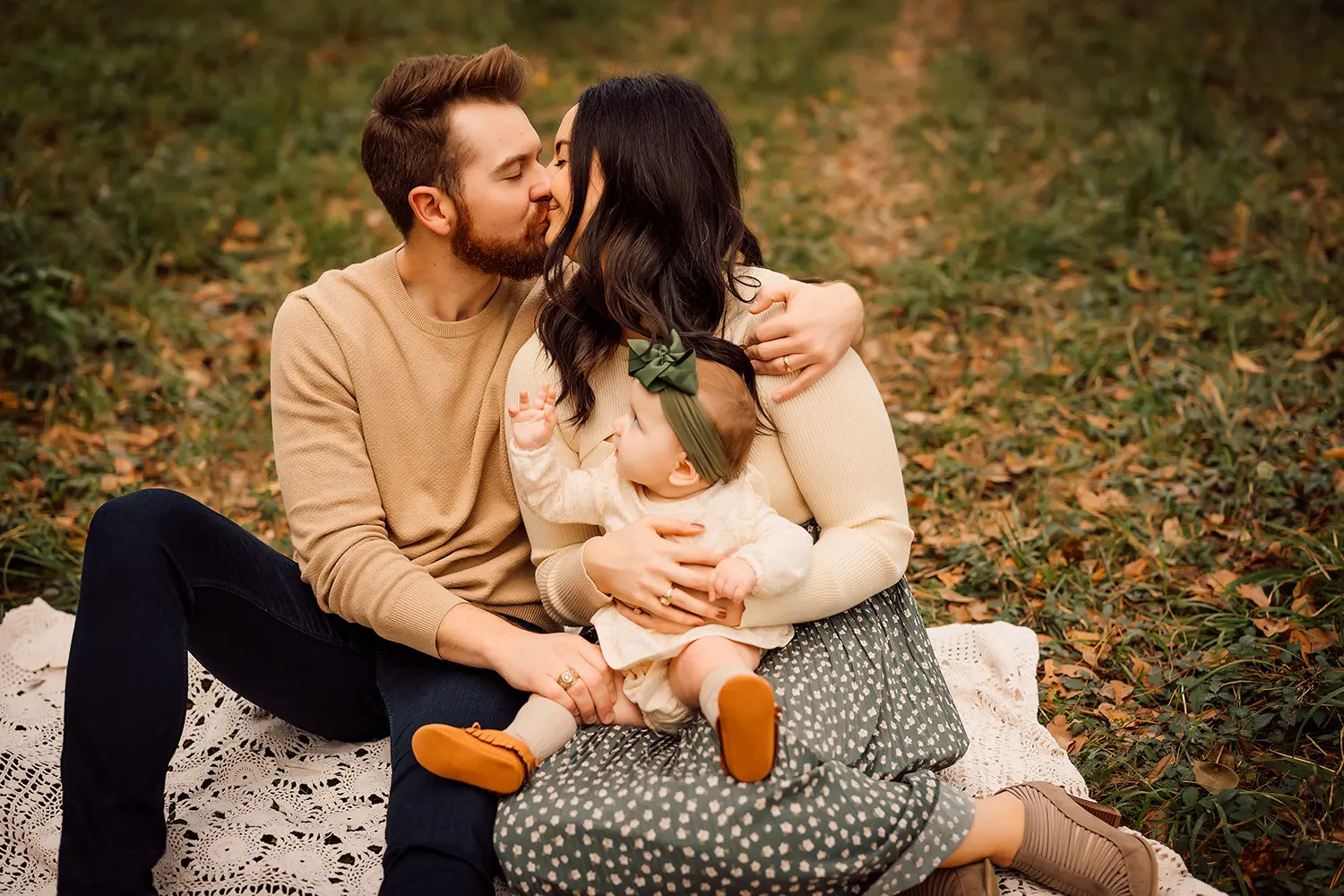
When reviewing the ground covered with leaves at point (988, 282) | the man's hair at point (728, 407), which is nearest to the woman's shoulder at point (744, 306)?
the man's hair at point (728, 407)

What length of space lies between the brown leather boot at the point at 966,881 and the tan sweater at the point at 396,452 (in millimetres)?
1161

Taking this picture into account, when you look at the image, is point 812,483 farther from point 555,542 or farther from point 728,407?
point 555,542

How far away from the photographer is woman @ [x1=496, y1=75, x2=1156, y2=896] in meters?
2.18

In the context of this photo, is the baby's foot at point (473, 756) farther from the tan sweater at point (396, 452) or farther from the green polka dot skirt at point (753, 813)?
the tan sweater at point (396, 452)

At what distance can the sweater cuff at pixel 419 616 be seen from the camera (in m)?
2.58

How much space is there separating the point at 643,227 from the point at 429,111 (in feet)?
2.20

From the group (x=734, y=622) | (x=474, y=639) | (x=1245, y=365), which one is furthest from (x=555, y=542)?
(x=1245, y=365)

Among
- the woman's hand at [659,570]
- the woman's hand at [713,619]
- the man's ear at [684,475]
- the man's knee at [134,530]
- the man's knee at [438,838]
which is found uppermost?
the man's ear at [684,475]

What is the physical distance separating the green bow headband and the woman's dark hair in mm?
204

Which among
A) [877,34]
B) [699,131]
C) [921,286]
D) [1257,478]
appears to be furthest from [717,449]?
[877,34]

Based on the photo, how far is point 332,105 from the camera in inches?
278

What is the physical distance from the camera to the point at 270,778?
9.56 ft

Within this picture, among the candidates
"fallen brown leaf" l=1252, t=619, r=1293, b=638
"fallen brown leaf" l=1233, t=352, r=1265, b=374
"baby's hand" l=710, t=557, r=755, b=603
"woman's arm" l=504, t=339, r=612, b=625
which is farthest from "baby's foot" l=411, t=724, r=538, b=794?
"fallen brown leaf" l=1233, t=352, r=1265, b=374

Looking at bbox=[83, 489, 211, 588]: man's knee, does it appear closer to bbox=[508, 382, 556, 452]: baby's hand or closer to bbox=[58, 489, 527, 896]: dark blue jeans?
bbox=[58, 489, 527, 896]: dark blue jeans
